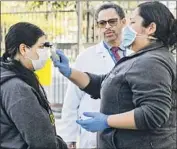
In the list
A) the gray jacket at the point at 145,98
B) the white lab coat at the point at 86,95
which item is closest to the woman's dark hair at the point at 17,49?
the gray jacket at the point at 145,98

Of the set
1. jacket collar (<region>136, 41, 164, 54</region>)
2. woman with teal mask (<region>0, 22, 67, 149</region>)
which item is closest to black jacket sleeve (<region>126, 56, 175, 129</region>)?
jacket collar (<region>136, 41, 164, 54</region>)

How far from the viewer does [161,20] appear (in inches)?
92.7

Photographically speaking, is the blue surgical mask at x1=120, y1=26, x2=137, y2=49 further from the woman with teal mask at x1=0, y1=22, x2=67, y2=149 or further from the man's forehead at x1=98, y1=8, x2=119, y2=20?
the man's forehead at x1=98, y1=8, x2=119, y2=20

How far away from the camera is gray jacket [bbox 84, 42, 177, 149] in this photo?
217 centimetres

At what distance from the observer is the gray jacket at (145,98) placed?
2.17 meters

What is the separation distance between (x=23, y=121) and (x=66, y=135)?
125 cm

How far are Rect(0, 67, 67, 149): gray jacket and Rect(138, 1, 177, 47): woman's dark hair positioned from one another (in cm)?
79

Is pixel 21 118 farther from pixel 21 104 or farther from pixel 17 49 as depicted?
pixel 17 49

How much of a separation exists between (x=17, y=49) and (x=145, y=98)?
83 centimetres

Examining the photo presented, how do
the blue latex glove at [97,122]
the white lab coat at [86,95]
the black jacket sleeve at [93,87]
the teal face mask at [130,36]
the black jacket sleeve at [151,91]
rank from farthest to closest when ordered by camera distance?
1. the white lab coat at [86,95]
2. the black jacket sleeve at [93,87]
3. the teal face mask at [130,36]
4. the blue latex glove at [97,122]
5. the black jacket sleeve at [151,91]

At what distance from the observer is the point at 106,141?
7.97 feet

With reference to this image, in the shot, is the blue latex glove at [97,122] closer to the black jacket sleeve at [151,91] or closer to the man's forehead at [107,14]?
the black jacket sleeve at [151,91]

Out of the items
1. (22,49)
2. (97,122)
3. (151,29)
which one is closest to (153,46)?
(151,29)

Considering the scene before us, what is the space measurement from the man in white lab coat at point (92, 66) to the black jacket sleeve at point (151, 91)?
110cm
